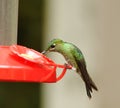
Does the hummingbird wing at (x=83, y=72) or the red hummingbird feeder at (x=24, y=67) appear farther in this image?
the hummingbird wing at (x=83, y=72)

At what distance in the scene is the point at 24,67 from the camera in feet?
4.21

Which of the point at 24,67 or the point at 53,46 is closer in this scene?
the point at 24,67

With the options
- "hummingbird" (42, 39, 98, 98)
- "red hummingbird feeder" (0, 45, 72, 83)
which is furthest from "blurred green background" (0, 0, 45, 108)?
"red hummingbird feeder" (0, 45, 72, 83)

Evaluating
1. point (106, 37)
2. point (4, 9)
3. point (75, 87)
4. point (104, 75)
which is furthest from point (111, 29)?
point (4, 9)

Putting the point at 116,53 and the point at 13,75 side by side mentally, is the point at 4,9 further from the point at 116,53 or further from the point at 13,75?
the point at 116,53

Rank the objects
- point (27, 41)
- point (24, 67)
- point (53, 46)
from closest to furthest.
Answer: point (24, 67)
point (53, 46)
point (27, 41)

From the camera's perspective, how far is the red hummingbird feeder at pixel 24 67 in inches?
49.5

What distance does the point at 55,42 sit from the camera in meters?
1.49

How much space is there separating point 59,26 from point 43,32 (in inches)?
4.5

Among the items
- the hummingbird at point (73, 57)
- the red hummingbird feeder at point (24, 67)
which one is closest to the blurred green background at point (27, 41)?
the hummingbird at point (73, 57)

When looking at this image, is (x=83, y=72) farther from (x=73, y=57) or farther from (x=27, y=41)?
(x=27, y=41)

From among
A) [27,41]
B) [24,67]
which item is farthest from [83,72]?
[27,41]

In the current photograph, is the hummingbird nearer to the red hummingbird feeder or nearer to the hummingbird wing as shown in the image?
the hummingbird wing

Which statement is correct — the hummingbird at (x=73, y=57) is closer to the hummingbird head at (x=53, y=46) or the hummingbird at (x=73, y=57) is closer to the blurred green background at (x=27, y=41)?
the hummingbird head at (x=53, y=46)
